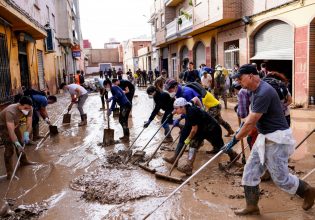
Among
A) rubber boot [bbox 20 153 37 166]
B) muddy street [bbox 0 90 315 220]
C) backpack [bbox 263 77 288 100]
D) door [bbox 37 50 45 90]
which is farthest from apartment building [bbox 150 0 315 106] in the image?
rubber boot [bbox 20 153 37 166]

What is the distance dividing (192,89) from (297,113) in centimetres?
502

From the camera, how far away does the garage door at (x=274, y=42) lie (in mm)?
11891

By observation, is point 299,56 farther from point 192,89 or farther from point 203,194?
point 203,194

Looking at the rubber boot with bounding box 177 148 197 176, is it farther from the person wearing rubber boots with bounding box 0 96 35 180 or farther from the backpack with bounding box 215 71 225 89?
the backpack with bounding box 215 71 225 89

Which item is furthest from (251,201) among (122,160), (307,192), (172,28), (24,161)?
(172,28)

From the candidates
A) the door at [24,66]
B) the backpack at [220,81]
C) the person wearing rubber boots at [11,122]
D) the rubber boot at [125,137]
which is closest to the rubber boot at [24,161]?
the person wearing rubber boots at [11,122]

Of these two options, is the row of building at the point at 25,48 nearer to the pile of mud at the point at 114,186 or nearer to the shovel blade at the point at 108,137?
the shovel blade at the point at 108,137

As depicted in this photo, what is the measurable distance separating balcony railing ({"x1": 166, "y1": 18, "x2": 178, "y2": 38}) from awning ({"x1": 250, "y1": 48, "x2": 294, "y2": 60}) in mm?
9751

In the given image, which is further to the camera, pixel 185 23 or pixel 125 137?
pixel 185 23

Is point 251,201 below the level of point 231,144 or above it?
below

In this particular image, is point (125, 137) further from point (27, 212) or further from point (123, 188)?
point (27, 212)

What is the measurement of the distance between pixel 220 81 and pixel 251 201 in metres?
8.28

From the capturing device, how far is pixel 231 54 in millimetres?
16219

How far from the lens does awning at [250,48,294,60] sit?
11883mm
